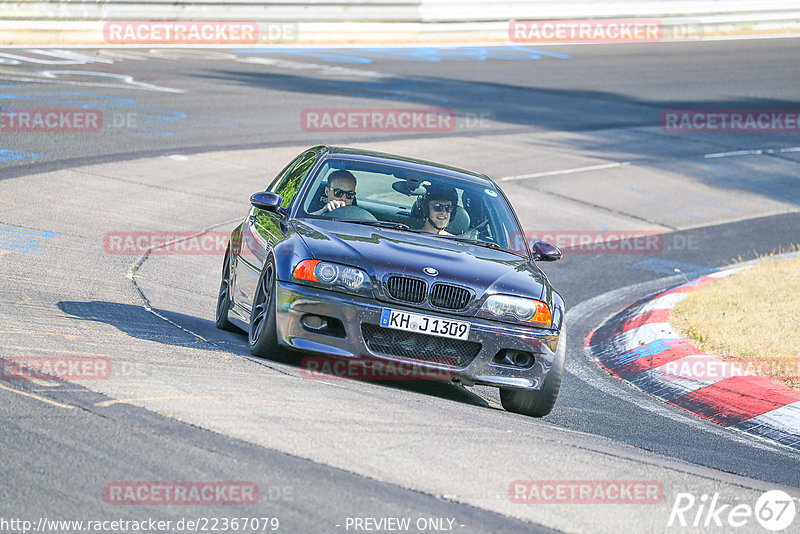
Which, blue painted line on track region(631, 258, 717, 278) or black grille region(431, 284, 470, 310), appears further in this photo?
blue painted line on track region(631, 258, 717, 278)

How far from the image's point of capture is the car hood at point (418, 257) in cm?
704

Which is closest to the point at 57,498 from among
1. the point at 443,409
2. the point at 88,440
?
the point at 88,440

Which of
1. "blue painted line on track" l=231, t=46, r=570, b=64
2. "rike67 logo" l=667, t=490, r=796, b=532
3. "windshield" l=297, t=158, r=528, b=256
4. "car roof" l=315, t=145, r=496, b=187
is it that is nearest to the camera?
"rike67 logo" l=667, t=490, r=796, b=532

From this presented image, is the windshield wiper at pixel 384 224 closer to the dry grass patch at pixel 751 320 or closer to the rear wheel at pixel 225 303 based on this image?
the rear wheel at pixel 225 303

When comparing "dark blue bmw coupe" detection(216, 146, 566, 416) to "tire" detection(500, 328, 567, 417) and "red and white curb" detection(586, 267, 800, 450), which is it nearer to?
"tire" detection(500, 328, 567, 417)

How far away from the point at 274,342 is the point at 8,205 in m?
6.42

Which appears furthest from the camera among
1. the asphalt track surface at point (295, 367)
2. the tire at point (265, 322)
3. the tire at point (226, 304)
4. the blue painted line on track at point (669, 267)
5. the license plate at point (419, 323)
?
the blue painted line on track at point (669, 267)

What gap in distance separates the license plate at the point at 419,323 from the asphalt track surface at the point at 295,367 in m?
0.41

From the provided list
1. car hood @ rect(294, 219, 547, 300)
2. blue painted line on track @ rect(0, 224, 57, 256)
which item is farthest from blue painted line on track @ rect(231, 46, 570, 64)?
car hood @ rect(294, 219, 547, 300)

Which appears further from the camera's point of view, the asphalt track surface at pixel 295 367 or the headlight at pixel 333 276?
the headlight at pixel 333 276

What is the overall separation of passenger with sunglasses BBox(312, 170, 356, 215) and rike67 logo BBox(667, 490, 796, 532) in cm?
368

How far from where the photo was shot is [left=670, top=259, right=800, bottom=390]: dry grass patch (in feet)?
29.9

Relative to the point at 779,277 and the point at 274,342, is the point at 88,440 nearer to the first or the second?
the point at 274,342

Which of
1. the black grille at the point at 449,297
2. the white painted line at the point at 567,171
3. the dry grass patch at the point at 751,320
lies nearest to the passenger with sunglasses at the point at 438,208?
the black grille at the point at 449,297
